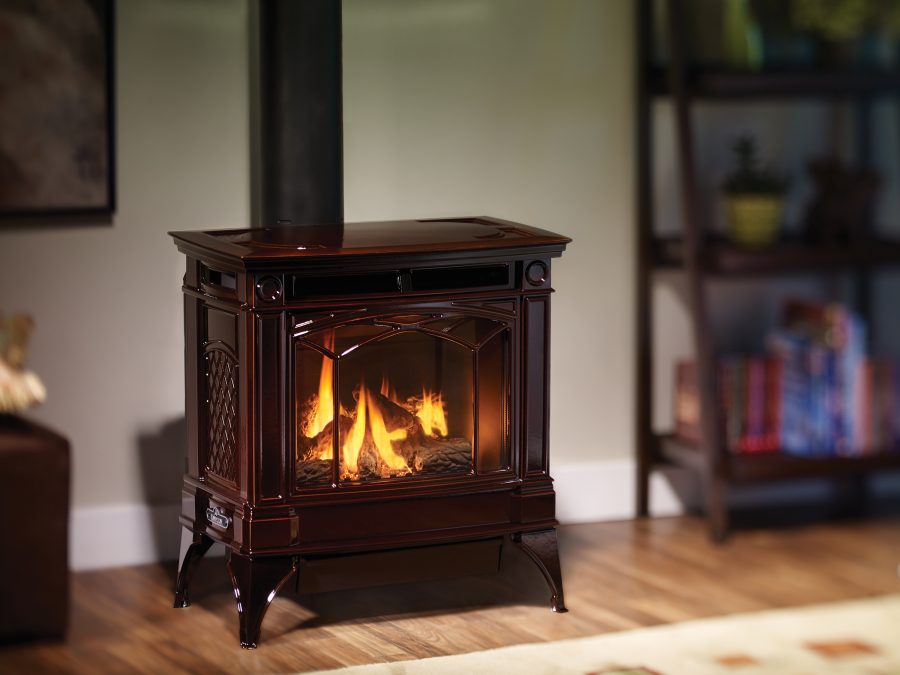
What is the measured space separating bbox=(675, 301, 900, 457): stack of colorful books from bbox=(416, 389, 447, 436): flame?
40.9 inches

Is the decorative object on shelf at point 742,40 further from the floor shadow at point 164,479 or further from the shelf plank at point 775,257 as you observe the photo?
the floor shadow at point 164,479

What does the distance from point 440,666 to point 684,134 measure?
1629 mm

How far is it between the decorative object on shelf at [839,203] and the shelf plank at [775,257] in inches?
2.5

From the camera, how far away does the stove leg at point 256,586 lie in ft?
10.1

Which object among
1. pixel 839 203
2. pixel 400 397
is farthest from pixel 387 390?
pixel 839 203

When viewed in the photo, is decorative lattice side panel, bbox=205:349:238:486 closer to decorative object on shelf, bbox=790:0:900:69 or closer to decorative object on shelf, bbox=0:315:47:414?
decorative object on shelf, bbox=0:315:47:414

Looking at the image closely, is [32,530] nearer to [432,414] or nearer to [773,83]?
[432,414]

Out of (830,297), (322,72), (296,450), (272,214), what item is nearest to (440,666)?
(296,450)

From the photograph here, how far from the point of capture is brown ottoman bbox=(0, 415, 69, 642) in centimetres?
296

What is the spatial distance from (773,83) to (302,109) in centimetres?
129

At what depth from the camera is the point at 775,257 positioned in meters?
3.87

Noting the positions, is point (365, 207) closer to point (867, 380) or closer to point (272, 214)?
point (272, 214)

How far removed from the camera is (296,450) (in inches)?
122

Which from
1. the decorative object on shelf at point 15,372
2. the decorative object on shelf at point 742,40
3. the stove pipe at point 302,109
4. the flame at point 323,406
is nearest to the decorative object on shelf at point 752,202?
the decorative object on shelf at point 742,40
